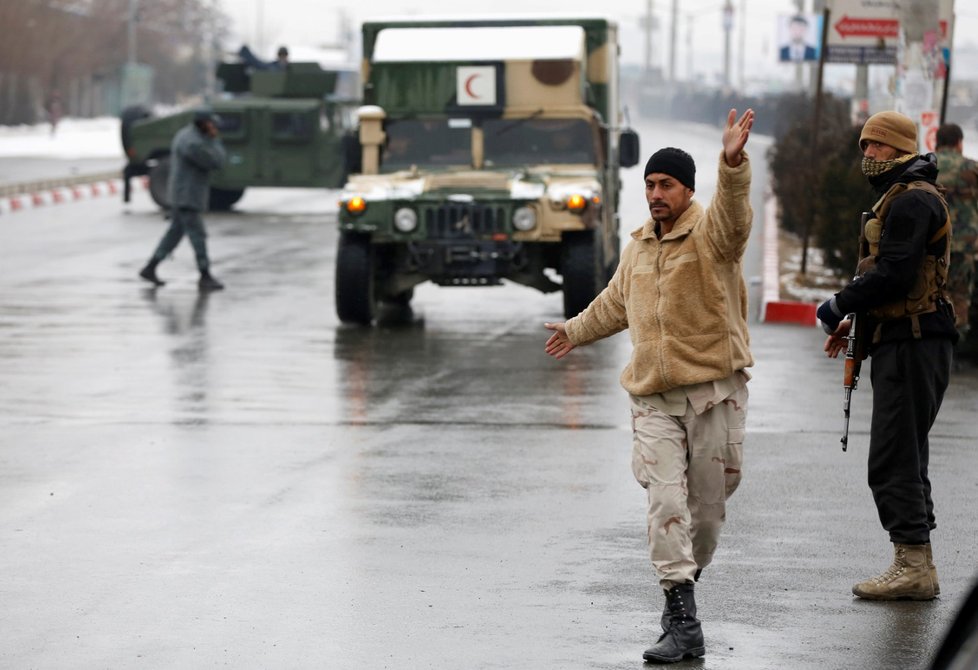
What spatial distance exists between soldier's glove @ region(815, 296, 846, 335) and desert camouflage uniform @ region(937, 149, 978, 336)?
523 cm

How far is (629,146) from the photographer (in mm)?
16766

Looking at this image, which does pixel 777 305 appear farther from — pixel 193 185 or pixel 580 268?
pixel 193 185

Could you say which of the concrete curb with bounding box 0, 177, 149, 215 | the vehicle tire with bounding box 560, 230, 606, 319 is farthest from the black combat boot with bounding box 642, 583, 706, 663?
the concrete curb with bounding box 0, 177, 149, 215

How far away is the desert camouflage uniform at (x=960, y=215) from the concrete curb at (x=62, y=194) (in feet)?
62.6

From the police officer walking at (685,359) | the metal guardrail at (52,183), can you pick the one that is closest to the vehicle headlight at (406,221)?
the police officer walking at (685,359)

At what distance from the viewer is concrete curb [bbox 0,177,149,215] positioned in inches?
1168

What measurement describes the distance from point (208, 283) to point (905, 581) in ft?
40.3

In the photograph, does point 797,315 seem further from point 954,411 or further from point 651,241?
point 651,241

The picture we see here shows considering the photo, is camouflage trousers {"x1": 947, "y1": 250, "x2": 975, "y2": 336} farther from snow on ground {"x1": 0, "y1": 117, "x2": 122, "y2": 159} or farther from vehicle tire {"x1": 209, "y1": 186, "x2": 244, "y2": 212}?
snow on ground {"x1": 0, "y1": 117, "x2": 122, "y2": 159}

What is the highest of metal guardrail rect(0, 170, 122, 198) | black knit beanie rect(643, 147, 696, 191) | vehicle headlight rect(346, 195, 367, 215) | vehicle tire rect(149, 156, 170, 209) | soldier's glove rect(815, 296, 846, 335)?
black knit beanie rect(643, 147, 696, 191)

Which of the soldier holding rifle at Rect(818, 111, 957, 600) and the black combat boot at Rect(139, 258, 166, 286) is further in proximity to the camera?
the black combat boot at Rect(139, 258, 166, 286)

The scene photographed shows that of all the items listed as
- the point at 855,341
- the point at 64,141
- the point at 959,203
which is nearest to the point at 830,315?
the point at 855,341

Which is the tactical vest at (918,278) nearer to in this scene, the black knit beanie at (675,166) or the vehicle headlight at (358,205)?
the black knit beanie at (675,166)

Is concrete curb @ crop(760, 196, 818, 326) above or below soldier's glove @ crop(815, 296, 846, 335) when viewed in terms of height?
below
